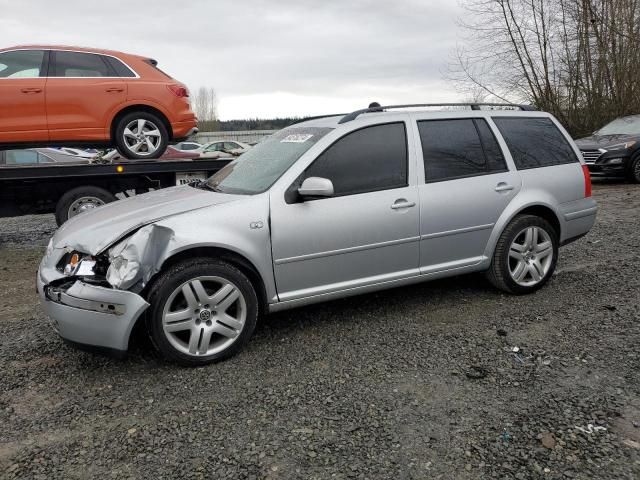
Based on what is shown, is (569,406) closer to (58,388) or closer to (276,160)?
(276,160)

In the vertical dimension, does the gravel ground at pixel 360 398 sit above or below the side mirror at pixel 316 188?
below

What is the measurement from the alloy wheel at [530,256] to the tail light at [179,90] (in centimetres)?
505

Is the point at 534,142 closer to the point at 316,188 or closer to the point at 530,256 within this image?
the point at 530,256

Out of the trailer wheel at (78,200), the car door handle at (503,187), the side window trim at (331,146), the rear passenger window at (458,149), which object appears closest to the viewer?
the side window trim at (331,146)

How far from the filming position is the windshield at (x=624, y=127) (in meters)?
11.9

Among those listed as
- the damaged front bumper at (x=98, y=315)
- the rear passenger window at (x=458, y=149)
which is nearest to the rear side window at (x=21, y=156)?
the damaged front bumper at (x=98, y=315)

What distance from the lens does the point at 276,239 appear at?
3.31 metres

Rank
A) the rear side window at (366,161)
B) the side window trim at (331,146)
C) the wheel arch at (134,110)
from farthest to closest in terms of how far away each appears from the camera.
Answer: the wheel arch at (134,110), the rear side window at (366,161), the side window trim at (331,146)

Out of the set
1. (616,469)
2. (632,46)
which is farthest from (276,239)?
(632,46)

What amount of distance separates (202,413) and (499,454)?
149cm

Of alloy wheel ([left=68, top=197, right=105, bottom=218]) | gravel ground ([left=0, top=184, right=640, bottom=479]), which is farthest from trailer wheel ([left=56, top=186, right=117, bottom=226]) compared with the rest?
gravel ground ([left=0, top=184, right=640, bottom=479])

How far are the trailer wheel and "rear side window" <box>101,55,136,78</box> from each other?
1.57 meters

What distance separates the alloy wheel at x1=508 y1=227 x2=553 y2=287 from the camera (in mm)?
4227

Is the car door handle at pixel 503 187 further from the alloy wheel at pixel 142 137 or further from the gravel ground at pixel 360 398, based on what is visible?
the alloy wheel at pixel 142 137
